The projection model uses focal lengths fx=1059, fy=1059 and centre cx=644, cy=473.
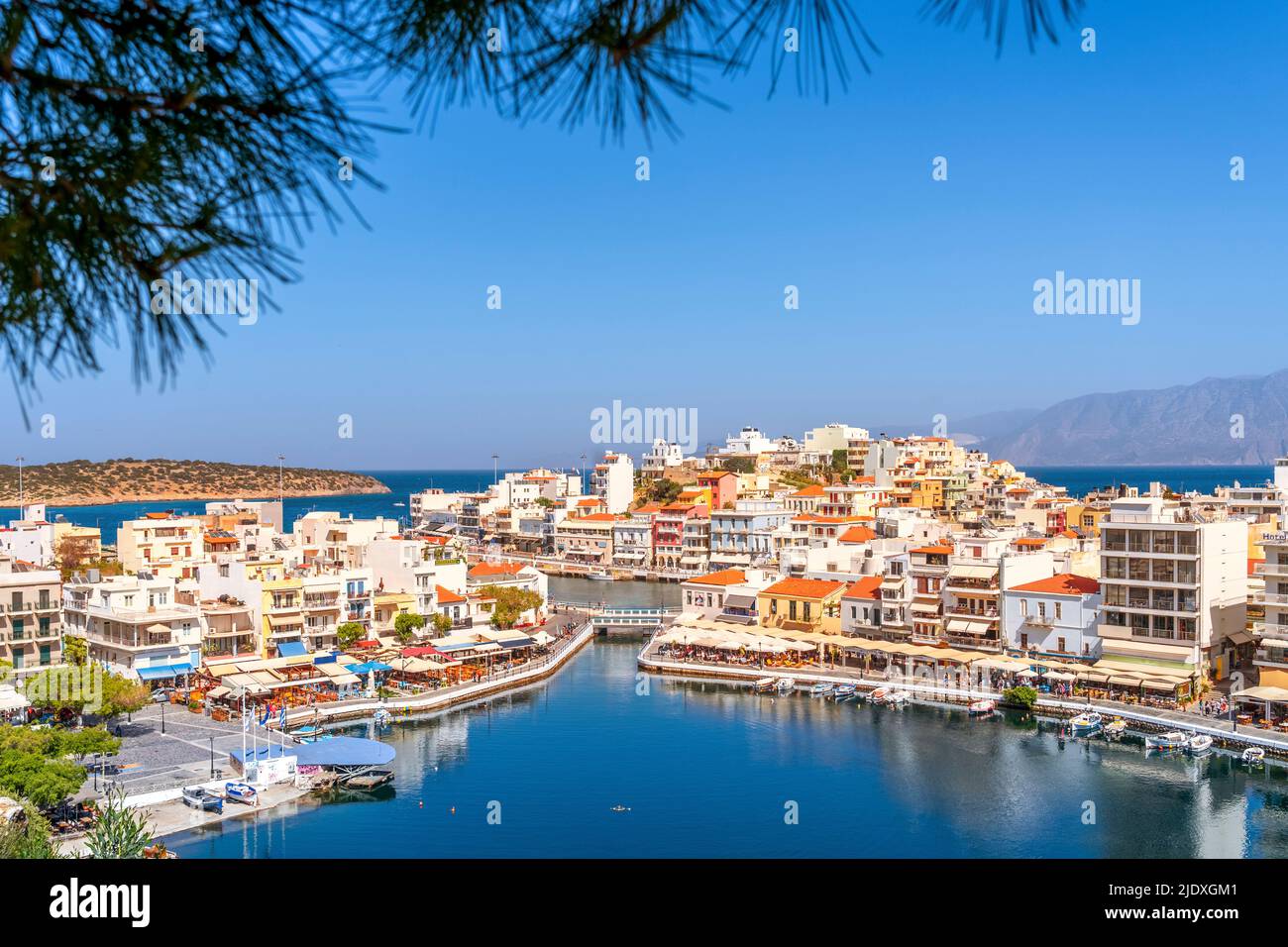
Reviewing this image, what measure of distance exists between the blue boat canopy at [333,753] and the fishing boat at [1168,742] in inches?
388

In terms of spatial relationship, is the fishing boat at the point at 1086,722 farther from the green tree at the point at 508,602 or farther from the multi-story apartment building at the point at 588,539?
the multi-story apartment building at the point at 588,539

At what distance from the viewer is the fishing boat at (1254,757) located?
42.7 feet

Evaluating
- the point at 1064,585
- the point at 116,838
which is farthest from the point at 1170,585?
the point at 116,838

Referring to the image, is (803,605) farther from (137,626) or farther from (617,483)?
(617,483)

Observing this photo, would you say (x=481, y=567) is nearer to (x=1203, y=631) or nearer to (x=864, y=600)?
(x=864, y=600)

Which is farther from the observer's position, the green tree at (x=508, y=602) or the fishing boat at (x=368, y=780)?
the green tree at (x=508, y=602)

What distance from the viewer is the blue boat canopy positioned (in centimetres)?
1273

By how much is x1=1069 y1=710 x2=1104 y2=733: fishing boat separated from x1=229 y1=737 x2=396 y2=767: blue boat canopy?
9370 millimetres

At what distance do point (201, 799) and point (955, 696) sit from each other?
1139cm

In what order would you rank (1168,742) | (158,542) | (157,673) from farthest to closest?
(158,542), (157,673), (1168,742)

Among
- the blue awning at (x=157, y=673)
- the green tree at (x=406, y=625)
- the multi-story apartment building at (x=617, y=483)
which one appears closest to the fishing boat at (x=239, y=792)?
the blue awning at (x=157, y=673)

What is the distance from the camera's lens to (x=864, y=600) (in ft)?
68.3

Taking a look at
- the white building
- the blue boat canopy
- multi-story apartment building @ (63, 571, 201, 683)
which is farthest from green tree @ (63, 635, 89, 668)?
the white building

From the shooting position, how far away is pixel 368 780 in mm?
12758
